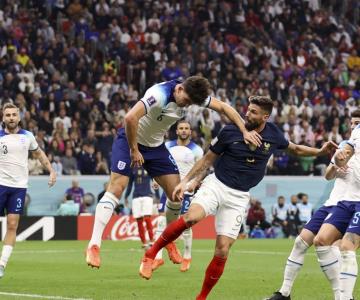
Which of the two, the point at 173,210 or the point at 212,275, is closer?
the point at 212,275

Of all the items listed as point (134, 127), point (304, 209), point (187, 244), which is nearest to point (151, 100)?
point (134, 127)

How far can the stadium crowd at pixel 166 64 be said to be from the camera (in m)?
29.4

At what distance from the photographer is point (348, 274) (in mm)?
10898

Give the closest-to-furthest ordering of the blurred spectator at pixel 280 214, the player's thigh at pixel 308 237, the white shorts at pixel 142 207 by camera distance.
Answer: the player's thigh at pixel 308 237
the white shorts at pixel 142 207
the blurred spectator at pixel 280 214

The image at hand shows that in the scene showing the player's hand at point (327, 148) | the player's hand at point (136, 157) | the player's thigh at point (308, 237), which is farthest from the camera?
the player's hand at point (136, 157)

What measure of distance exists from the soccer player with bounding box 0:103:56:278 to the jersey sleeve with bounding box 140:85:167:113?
2791 mm

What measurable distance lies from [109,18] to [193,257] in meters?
15.5

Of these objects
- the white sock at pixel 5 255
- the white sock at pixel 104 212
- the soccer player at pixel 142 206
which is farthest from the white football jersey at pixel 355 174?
the soccer player at pixel 142 206

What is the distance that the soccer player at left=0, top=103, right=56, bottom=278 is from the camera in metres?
14.4

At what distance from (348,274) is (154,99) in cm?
327

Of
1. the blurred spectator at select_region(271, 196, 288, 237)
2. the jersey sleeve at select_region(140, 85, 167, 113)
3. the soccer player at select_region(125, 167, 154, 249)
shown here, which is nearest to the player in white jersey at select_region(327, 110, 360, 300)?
the jersey sleeve at select_region(140, 85, 167, 113)

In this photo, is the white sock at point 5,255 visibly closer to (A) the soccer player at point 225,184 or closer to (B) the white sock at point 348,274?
(A) the soccer player at point 225,184

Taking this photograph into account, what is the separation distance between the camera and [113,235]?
2772 cm

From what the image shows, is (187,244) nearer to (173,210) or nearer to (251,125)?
(173,210)
